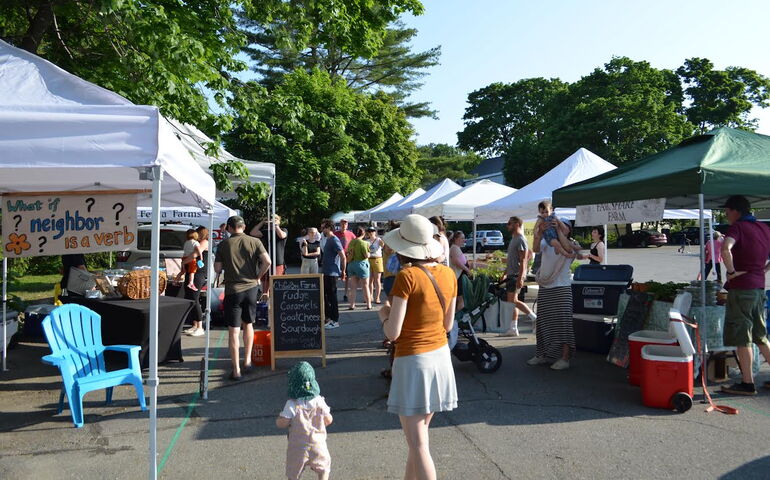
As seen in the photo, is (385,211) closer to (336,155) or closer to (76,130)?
(336,155)

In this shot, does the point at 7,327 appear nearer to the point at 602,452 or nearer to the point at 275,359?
the point at 275,359

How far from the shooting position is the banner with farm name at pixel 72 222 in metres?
6.54

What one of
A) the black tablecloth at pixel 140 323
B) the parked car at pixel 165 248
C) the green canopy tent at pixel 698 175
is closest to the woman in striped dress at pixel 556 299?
the green canopy tent at pixel 698 175

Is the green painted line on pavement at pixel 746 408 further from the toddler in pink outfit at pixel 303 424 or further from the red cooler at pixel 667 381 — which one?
the toddler in pink outfit at pixel 303 424

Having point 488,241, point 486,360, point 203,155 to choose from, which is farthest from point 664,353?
point 488,241

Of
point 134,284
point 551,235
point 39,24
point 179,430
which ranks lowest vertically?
point 179,430

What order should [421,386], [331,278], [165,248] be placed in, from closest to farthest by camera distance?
[421,386] < [331,278] < [165,248]

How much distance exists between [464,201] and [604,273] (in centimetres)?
694

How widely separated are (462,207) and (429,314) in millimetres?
11269

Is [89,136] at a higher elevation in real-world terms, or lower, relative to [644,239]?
higher

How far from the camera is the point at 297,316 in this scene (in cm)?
751

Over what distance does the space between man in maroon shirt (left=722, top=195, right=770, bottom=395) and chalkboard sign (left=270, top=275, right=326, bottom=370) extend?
4.66 meters

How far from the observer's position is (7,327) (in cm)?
757

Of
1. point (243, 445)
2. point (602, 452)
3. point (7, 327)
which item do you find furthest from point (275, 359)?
point (602, 452)
